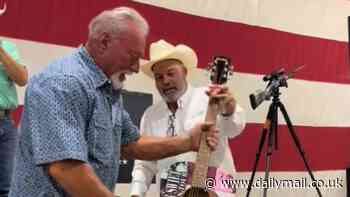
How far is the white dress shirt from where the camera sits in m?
2.11

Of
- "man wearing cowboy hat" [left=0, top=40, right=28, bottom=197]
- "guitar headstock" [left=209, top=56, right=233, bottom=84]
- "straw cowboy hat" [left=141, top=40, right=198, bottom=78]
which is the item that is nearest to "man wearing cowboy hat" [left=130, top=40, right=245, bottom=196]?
"straw cowboy hat" [left=141, top=40, right=198, bottom=78]

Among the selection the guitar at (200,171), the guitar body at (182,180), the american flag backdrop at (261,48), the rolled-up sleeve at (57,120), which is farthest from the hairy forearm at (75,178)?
the american flag backdrop at (261,48)

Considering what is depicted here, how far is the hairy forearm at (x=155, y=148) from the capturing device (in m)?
1.55

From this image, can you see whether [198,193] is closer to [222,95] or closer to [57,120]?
[222,95]

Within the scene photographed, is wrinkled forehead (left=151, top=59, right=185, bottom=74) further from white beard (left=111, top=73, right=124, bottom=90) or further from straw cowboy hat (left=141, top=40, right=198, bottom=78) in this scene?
white beard (left=111, top=73, right=124, bottom=90)

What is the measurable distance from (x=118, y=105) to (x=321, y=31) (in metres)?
2.81

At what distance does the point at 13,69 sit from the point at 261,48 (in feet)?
6.23

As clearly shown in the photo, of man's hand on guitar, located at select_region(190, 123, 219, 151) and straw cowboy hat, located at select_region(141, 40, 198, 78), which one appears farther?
straw cowboy hat, located at select_region(141, 40, 198, 78)

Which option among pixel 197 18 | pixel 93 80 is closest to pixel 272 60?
pixel 197 18

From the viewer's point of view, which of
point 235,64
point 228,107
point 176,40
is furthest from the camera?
point 235,64

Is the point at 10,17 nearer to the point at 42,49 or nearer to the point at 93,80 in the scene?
the point at 42,49

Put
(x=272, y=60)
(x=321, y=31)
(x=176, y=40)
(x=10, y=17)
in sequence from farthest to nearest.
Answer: (x=321, y=31), (x=272, y=60), (x=176, y=40), (x=10, y=17)

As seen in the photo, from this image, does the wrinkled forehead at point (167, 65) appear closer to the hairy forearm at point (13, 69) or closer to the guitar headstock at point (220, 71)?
the guitar headstock at point (220, 71)

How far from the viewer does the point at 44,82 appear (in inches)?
44.9
